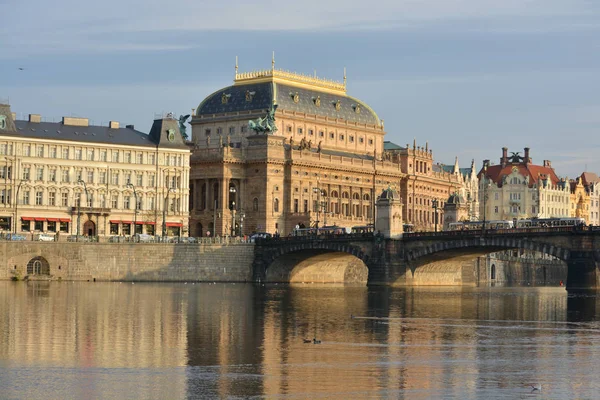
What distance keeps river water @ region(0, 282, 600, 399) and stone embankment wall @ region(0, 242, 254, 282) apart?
3444cm

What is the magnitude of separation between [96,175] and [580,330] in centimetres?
10481

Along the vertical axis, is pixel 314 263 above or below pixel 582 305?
above

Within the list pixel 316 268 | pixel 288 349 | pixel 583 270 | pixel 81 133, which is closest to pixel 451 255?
pixel 583 270

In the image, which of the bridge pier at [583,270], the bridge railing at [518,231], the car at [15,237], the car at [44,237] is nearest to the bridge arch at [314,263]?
the bridge railing at [518,231]

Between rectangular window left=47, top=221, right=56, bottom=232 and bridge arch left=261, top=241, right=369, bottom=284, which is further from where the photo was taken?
rectangular window left=47, top=221, right=56, bottom=232

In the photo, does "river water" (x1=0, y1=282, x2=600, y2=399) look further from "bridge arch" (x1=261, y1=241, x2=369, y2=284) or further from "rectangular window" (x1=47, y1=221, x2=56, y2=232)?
"rectangular window" (x1=47, y1=221, x2=56, y2=232)

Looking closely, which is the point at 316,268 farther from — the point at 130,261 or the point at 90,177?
the point at 90,177

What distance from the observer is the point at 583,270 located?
142 metres

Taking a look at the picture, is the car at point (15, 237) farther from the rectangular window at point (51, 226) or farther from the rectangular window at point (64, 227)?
the rectangular window at point (64, 227)

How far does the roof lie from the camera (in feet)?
591

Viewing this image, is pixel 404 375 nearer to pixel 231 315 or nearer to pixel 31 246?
pixel 231 315

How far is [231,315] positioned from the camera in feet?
338

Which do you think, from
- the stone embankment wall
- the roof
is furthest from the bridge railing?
the roof

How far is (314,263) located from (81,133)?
1410 inches
